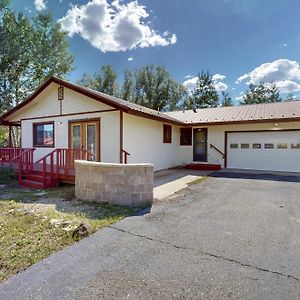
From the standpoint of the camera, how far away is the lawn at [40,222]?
10.6 ft

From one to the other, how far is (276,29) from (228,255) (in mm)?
13270

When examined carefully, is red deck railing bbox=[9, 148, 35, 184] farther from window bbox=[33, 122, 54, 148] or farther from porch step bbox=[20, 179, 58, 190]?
window bbox=[33, 122, 54, 148]

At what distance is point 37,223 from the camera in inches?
171

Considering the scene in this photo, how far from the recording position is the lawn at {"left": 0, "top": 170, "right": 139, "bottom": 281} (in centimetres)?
324

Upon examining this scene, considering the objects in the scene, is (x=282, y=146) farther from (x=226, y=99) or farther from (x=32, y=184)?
(x=226, y=99)

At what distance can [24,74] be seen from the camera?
21312 mm

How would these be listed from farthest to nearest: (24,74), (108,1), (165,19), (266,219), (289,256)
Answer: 1. (24,74)
2. (165,19)
3. (108,1)
4. (266,219)
5. (289,256)

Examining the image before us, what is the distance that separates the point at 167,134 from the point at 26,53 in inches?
616

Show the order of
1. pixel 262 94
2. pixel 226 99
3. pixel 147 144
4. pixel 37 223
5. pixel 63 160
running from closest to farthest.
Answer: pixel 37 223, pixel 63 160, pixel 147 144, pixel 262 94, pixel 226 99

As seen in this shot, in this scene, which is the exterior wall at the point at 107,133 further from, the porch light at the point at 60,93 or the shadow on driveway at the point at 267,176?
the shadow on driveway at the point at 267,176

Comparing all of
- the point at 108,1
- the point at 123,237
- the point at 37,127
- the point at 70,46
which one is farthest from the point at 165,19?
the point at 123,237

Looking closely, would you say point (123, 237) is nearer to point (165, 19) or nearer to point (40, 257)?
point (40, 257)

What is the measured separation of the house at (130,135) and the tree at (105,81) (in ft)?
59.8

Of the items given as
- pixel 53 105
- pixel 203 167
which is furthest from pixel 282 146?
pixel 53 105
